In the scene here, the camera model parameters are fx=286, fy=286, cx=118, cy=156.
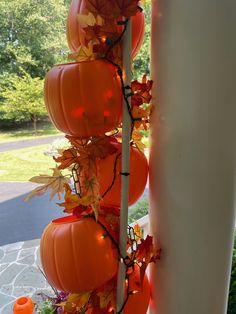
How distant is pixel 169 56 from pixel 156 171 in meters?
0.20

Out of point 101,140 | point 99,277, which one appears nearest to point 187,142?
point 101,140

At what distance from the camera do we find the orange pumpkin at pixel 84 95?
434 millimetres

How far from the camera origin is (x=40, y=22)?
2861 millimetres

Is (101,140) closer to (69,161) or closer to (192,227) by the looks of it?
(69,161)

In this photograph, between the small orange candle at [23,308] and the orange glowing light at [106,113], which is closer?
the orange glowing light at [106,113]

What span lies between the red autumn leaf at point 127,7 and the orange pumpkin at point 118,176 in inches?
8.0

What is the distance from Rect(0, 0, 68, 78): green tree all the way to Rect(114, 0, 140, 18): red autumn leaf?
2.24 m

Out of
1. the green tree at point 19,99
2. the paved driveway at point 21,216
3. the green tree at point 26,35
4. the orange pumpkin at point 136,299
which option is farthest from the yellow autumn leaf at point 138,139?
the green tree at point 19,99

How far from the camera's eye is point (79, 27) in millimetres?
462

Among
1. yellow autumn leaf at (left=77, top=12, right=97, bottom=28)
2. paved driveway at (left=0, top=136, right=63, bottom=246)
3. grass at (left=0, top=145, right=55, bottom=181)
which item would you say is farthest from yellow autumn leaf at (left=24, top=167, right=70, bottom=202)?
grass at (left=0, top=145, right=55, bottom=181)

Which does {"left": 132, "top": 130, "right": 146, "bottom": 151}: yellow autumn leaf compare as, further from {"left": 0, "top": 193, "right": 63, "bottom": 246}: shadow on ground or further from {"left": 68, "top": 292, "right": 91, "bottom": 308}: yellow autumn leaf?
{"left": 0, "top": 193, "right": 63, "bottom": 246}: shadow on ground

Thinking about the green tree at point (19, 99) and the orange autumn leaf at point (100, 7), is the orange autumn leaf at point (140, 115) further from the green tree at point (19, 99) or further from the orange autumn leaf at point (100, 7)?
the green tree at point (19, 99)

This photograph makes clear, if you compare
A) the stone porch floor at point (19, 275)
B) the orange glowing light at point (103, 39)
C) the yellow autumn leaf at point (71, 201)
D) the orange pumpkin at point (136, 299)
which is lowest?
the stone porch floor at point (19, 275)

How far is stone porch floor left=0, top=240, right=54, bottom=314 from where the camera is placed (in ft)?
6.05
